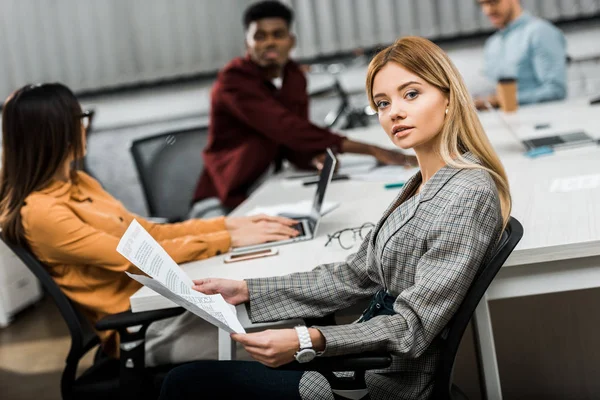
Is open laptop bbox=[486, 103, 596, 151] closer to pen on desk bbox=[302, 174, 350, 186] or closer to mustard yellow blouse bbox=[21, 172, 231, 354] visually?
pen on desk bbox=[302, 174, 350, 186]

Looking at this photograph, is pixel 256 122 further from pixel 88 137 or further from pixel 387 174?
pixel 88 137

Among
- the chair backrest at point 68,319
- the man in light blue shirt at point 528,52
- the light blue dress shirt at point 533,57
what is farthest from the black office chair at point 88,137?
the light blue dress shirt at point 533,57

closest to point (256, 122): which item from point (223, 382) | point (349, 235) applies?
point (349, 235)

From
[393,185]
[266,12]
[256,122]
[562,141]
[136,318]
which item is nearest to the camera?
[136,318]

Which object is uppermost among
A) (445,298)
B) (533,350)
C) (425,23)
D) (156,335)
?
(425,23)

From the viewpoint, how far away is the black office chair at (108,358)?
1829 mm

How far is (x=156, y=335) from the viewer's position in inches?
80.0

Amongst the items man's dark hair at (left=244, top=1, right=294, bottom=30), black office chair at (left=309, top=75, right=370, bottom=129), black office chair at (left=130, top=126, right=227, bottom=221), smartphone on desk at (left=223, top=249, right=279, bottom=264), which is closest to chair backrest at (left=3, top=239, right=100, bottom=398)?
smartphone on desk at (left=223, top=249, right=279, bottom=264)

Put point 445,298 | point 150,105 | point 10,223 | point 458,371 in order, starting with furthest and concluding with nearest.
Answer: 1. point 150,105
2. point 458,371
3. point 10,223
4. point 445,298

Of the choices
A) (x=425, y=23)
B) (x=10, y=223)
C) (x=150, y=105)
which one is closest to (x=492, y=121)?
(x=425, y=23)

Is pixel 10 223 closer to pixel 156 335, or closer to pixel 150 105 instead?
pixel 156 335

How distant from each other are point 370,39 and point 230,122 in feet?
5.43

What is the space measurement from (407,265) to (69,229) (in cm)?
91

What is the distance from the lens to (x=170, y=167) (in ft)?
11.7
